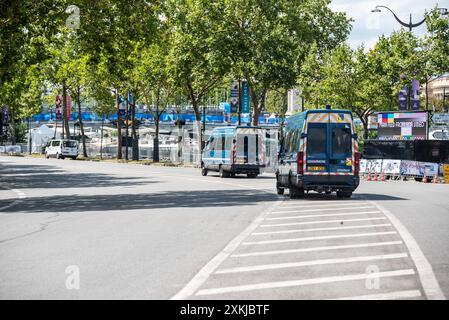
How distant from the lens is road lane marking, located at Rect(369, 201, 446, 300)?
28.9ft

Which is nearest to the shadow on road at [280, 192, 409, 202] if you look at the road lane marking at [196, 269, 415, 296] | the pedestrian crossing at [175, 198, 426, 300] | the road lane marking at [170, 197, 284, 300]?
the pedestrian crossing at [175, 198, 426, 300]

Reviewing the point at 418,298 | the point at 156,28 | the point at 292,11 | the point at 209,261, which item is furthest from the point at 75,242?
the point at 292,11

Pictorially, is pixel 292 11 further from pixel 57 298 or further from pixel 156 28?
pixel 57 298

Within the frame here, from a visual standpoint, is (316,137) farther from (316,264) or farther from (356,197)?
(316,264)

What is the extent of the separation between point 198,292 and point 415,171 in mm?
38187

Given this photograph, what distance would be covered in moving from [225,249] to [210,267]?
2040 millimetres

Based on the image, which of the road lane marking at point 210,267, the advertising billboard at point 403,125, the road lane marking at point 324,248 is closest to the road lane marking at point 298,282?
the road lane marking at point 210,267

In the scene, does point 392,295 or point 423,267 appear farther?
point 423,267

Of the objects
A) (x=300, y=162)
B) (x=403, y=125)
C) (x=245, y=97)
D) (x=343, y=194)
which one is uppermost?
(x=245, y=97)

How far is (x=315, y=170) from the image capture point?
84.2ft

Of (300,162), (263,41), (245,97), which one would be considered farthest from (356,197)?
(245,97)

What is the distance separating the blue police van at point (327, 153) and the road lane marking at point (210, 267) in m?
8.77

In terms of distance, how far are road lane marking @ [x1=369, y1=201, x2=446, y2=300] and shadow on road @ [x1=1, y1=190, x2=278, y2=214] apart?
6.78 metres

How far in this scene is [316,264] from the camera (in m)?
11.1
